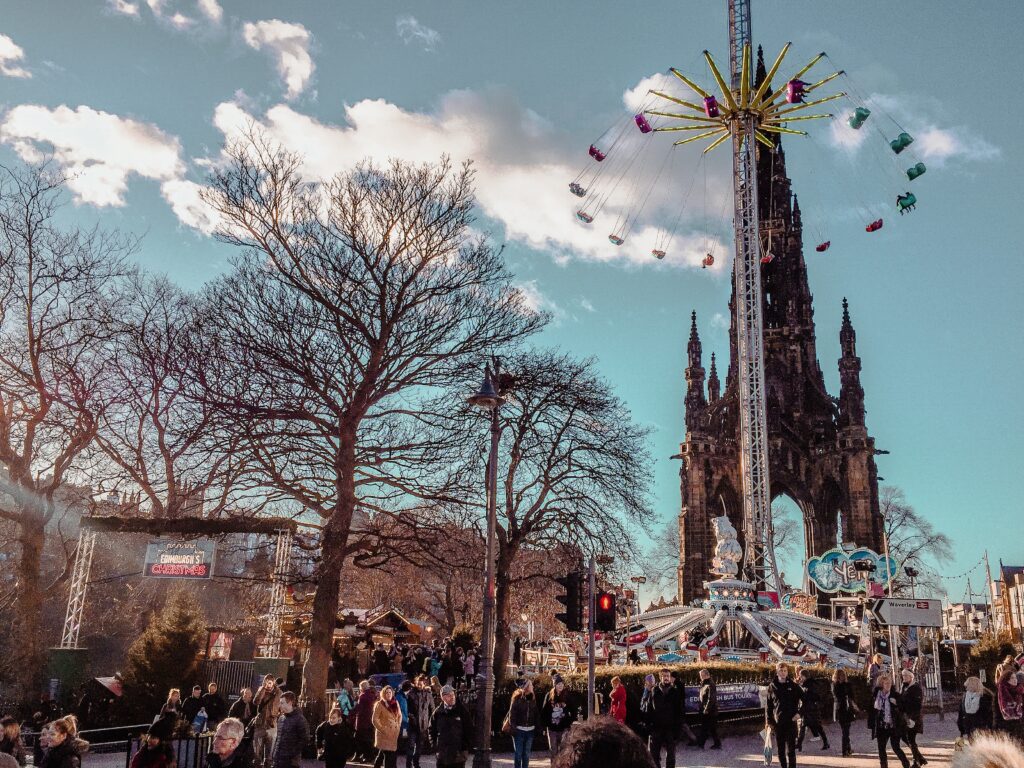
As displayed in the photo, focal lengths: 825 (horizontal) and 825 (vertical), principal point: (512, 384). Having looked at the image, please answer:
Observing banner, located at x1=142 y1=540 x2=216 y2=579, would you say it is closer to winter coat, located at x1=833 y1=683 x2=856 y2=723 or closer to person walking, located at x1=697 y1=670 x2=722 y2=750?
person walking, located at x1=697 y1=670 x2=722 y2=750

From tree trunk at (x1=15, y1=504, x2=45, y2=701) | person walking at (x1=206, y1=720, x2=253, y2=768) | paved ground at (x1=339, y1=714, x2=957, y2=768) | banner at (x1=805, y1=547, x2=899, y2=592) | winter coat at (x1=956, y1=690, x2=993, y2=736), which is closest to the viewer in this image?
person walking at (x1=206, y1=720, x2=253, y2=768)

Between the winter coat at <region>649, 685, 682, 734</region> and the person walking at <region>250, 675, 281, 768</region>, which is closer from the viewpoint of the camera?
the person walking at <region>250, 675, 281, 768</region>

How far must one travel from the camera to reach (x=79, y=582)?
2081 centimetres

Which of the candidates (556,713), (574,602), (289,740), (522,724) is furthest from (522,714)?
(289,740)

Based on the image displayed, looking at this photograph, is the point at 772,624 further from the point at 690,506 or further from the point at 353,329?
the point at 690,506

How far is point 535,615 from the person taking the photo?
57031 mm

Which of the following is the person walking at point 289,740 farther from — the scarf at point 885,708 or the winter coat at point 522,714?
the scarf at point 885,708

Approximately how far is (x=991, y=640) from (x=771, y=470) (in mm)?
28466

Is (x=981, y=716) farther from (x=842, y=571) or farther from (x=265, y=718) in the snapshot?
(x=842, y=571)

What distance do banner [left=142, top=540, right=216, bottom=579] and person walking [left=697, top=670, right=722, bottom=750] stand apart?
11145 millimetres

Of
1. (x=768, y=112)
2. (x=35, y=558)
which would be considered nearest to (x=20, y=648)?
(x=35, y=558)

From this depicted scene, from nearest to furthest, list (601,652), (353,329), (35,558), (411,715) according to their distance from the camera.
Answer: (411,715) → (353,329) → (35,558) → (601,652)

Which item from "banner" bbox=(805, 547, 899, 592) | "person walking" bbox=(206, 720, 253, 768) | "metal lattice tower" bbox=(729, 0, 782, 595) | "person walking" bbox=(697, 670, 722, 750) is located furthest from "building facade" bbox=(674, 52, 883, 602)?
"person walking" bbox=(206, 720, 253, 768)

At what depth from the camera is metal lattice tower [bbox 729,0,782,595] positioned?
→ 3897cm
